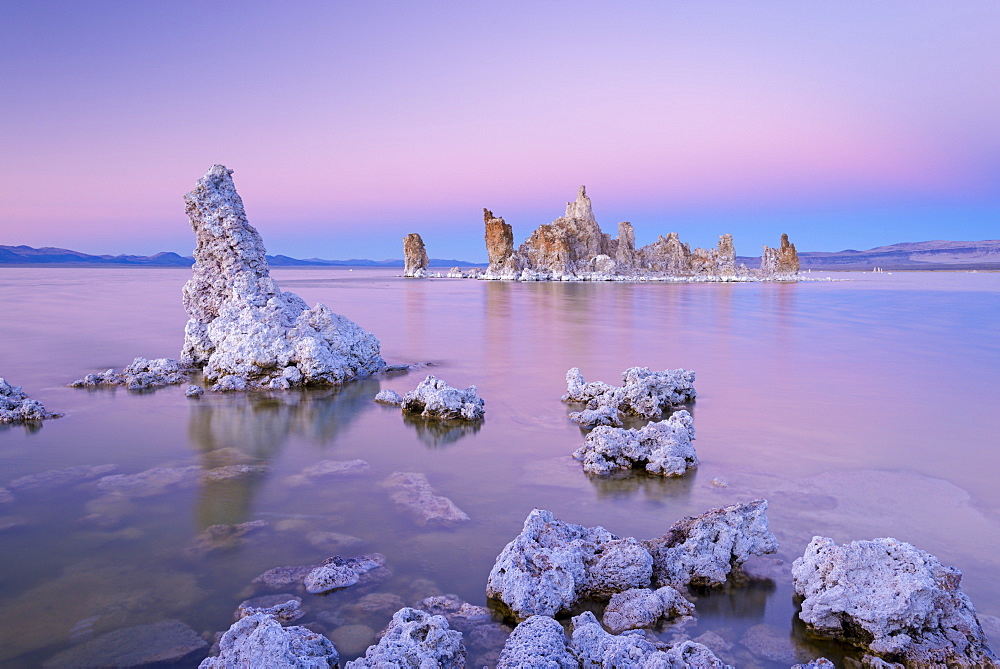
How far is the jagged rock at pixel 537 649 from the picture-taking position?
288 centimetres

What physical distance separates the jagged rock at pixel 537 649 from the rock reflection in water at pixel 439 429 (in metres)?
3.61

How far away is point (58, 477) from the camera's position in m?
5.57

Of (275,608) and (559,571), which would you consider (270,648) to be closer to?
(275,608)

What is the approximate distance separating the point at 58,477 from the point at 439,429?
374cm

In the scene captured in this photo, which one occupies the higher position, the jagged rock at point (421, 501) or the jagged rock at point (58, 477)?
the jagged rock at point (58, 477)

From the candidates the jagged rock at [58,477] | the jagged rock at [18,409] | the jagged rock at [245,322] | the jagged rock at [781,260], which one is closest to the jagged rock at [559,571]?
the jagged rock at [58,477]

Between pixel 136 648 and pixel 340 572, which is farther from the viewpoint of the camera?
pixel 340 572

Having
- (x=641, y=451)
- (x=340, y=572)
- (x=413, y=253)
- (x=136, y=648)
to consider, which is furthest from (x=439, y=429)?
(x=413, y=253)

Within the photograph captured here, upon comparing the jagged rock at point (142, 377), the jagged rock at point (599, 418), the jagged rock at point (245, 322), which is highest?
the jagged rock at point (245, 322)

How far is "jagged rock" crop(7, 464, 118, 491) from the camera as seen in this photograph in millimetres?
5352

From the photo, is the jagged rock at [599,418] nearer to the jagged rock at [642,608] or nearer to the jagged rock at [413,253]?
the jagged rock at [642,608]

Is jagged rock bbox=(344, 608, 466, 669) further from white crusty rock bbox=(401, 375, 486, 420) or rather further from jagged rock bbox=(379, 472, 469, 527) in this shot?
white crusty rock bbox=(401, 375, 486, 420)

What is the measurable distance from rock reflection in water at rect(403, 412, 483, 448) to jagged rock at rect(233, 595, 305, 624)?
122 inches

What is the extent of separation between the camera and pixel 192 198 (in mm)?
11305
